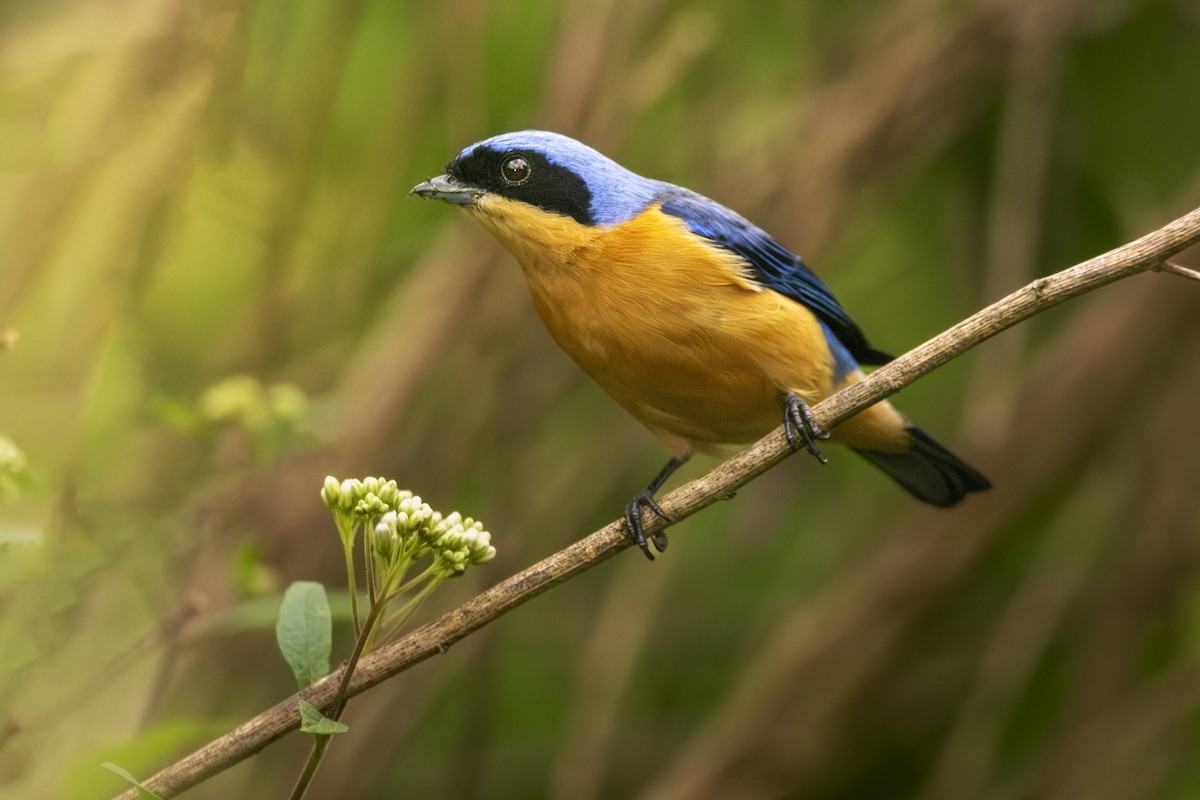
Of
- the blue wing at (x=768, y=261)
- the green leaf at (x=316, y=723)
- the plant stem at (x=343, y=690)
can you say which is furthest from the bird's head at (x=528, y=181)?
the green leaf at (x=316, y=723)

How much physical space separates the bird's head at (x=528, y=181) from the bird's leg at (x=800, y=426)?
0.81 metres

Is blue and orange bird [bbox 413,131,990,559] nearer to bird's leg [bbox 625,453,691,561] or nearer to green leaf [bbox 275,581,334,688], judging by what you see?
bird's leg [bbox 625,453,691,561]

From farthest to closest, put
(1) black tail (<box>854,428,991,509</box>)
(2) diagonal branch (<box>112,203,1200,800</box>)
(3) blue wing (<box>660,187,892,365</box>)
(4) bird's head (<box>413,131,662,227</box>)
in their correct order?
(1) black tail (<box>854,428,991,509</box>) → (3) blue wing (<box>660,187,892,365</box>) → (4) bird's head (<box>413,131,662,227</box>) → (2) diagonal branch (<box>112,203,1200,800</box>)

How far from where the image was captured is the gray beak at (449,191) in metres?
4.03

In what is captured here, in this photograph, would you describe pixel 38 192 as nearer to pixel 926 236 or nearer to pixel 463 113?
pixel 463 113

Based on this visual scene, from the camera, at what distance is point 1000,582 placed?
615 cm

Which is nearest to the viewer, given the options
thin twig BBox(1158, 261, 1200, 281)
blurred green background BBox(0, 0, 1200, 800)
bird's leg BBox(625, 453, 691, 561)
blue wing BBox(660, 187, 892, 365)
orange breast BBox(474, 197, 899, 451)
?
thin twig BBox(1158, 261, 1200, 281)

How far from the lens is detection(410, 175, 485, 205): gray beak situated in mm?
4027

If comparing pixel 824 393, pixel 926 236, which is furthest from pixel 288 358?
pixel 926 236

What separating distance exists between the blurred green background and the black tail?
87cm

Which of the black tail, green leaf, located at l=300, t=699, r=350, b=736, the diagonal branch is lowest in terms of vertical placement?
the black tail

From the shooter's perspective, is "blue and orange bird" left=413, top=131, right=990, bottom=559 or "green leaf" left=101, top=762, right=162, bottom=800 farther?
"blue and orange bird" left=413, top=131, right=990, bottom=559

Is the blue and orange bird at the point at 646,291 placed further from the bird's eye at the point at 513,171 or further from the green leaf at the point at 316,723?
the green leaf at the point at 316,723

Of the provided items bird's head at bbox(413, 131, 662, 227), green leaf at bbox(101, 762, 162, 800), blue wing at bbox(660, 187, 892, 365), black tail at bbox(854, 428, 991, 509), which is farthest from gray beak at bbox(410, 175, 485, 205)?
green leaf at bbox(101, 762, 162, 800)
